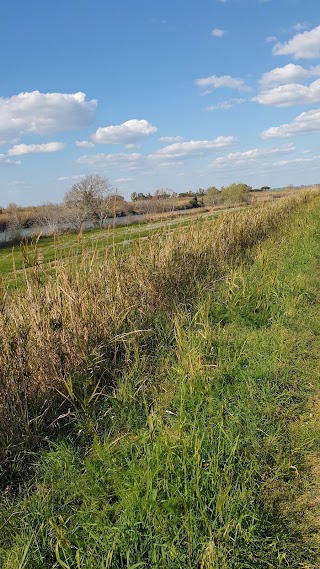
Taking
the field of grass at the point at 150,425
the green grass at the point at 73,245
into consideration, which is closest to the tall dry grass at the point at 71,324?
the field of grass at the point at 150,425

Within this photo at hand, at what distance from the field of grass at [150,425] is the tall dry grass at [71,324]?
0.02m

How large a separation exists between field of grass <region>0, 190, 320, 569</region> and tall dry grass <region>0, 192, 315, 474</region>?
15mm

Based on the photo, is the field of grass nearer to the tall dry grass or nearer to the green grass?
the tall dry grass

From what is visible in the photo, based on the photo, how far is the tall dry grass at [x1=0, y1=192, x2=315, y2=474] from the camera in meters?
3.10

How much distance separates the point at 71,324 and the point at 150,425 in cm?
138

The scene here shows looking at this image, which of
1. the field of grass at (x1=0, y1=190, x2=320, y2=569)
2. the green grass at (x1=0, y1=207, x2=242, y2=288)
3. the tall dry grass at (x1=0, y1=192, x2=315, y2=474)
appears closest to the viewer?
the field of grass at (x1=0, y1=190, x2=320, y2=569)

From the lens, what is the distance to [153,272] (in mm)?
5773

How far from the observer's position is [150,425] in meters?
2.79

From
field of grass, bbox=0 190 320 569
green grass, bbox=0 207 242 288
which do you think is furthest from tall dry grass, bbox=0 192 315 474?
green grass, bbox=0 207 242 288

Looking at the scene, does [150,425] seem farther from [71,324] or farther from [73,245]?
[73,245]

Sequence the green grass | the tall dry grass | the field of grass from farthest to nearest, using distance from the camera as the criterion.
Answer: the green grass, the tall dry grass, the field of grass

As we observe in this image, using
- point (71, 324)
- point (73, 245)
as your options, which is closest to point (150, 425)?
point (71, 324)

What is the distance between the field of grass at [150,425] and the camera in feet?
6.89

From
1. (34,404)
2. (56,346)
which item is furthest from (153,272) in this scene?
(34,404)
